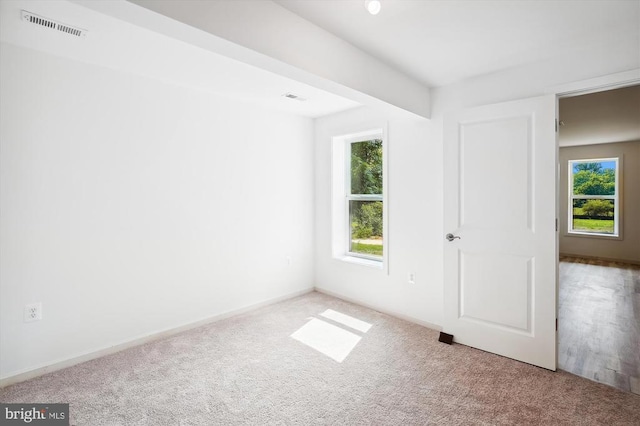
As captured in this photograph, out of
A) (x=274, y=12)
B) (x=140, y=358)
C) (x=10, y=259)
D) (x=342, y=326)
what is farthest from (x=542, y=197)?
(x=10, y=259)

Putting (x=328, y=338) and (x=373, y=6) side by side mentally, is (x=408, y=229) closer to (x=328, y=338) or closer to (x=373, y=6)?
(x=328, y=338)

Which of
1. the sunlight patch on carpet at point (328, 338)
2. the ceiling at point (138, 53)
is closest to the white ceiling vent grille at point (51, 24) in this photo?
the ceiling at point (138, 53)

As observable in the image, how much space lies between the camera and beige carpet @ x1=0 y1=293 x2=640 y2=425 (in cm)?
198

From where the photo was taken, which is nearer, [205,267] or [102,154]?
[102,154]

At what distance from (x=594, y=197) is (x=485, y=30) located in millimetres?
6786

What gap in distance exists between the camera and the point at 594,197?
6930mm

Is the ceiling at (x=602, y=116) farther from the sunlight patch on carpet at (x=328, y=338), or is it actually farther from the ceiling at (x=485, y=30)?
the sunlight patch on carpet at (x=328, y=338)

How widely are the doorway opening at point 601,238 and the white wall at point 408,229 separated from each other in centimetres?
115

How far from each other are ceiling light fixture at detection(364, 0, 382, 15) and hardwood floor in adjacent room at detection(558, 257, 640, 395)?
288 cm

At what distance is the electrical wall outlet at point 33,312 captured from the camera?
94.5 inches

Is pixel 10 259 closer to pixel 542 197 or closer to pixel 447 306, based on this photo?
pixel 447 306

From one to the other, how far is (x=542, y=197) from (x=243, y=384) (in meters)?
2.63

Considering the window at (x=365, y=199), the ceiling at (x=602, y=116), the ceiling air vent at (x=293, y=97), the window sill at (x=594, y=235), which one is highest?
the ceiling at (x=602, y=116)

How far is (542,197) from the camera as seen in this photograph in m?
2.52
